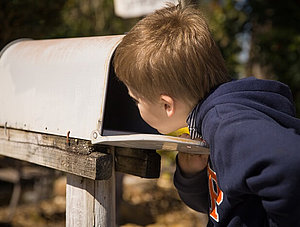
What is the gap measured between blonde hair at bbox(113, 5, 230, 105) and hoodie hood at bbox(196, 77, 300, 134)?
8 cm

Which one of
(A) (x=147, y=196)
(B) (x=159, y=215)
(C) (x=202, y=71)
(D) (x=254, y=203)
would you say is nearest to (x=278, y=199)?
(D) (x=254, y=203)

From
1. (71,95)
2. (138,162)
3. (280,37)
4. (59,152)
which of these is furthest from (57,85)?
(280,37)

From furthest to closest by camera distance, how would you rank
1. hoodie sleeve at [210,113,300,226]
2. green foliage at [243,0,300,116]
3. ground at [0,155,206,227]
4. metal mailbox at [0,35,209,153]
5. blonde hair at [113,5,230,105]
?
ground at [0,155,206,227], green foliage at [243,0,300,116], metal mailbox at [0,35,209,153], blonde hair at [113,5,230,105], hoodie sleeve at [210,113,300,226]

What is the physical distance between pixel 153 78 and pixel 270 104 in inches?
14.2

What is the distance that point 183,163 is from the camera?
1681mm

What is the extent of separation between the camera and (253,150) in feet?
3.37

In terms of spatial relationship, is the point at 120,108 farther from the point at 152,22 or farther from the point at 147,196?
the point at 147,196

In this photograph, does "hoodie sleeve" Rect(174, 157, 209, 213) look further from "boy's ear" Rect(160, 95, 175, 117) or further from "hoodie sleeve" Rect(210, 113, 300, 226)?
"hoodie sleeve" Rect(210, 113, 300, 226)

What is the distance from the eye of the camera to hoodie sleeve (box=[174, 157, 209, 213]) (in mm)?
1648

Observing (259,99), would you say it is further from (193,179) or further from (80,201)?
(80,201)

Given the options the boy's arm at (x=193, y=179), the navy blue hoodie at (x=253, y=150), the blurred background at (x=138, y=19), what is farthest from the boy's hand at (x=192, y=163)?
the blurred background at (x=138, y=19)

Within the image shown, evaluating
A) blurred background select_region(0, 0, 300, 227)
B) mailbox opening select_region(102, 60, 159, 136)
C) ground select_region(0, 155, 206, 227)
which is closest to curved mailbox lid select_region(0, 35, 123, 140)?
mailbox opening select_region(102, 60, 159, 136)

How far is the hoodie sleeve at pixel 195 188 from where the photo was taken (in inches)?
64.9

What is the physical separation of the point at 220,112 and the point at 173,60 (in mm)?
238
